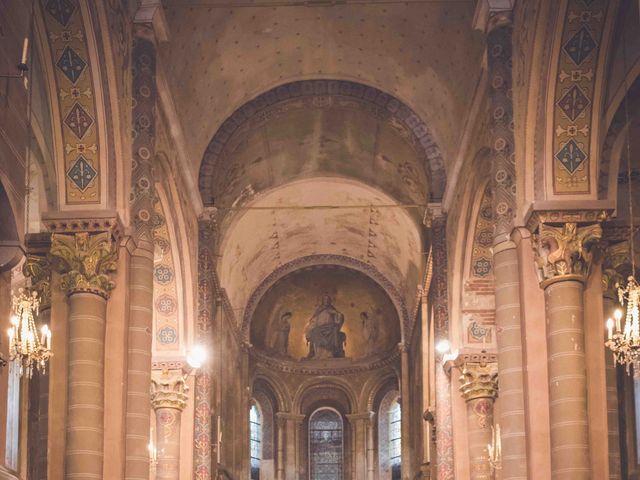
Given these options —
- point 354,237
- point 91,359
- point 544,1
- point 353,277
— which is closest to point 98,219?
point 91,359

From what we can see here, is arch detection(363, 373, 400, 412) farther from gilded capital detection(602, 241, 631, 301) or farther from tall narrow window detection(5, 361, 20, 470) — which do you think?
gilded capital detection(602, 241, 631, 301)

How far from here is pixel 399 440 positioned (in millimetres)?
41312

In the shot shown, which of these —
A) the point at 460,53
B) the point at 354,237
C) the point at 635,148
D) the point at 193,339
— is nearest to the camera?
the point at 635,148

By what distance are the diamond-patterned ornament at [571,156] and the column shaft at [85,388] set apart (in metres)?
6.14

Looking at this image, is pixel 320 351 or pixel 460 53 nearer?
pixel 460 53

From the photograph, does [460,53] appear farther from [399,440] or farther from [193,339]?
[399,440]

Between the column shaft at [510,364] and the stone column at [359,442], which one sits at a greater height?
the stone column at [359,442]

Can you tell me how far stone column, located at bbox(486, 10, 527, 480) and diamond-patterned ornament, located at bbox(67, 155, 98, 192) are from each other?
5.40m

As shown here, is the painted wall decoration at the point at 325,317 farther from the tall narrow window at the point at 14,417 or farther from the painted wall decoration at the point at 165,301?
the tall narrow window at the point at 14,417

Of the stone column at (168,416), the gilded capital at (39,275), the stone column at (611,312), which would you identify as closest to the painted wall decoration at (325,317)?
the stone column at (168,416)

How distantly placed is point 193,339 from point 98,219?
26.0 feet

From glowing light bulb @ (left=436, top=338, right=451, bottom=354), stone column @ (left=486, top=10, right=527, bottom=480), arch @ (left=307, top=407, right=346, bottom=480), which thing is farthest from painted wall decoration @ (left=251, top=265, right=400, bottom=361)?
stone column @ (left=486, top=10, right=527, bottom=480)

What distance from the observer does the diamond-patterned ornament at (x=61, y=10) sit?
17922 mm

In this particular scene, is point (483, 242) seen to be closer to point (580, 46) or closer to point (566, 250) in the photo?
point (566, 250)
